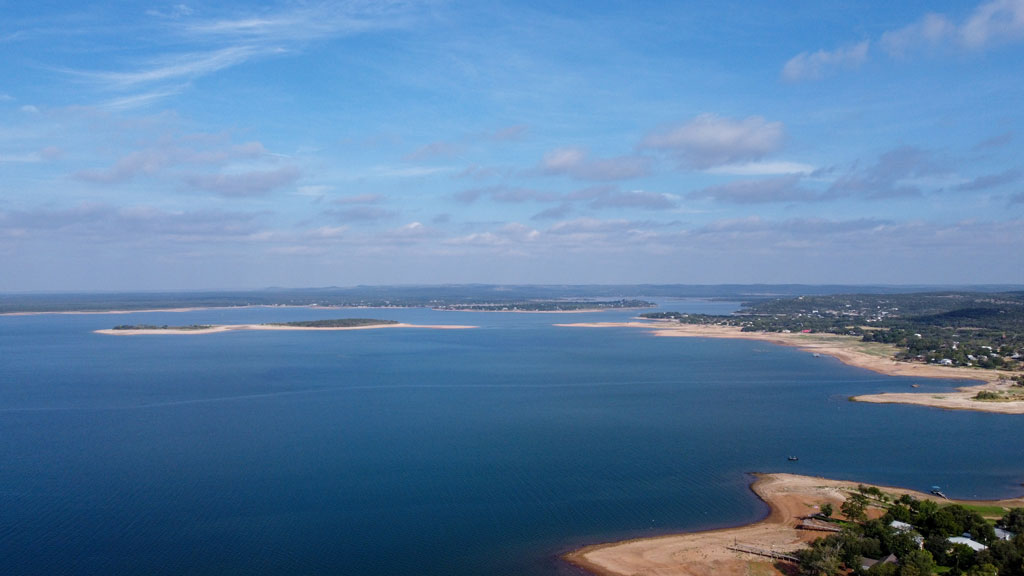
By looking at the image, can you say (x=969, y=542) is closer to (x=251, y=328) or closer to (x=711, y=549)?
(x=711, y=549)

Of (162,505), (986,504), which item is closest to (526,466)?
(162,505)

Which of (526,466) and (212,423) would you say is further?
(212,423)

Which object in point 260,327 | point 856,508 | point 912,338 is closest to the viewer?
point 856,508

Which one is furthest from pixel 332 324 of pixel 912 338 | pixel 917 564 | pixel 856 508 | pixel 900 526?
pixel 917 564

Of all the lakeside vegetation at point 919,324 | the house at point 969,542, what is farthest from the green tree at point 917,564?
the lakeside vegetation at point 919,324

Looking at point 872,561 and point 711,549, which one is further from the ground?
point 872,561

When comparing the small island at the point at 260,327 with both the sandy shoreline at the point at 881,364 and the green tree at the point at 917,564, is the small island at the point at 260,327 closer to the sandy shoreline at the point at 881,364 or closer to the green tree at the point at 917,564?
the sandy shoreline at the point at 881,364

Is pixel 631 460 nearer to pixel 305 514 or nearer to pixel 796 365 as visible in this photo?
pixel 305 514
